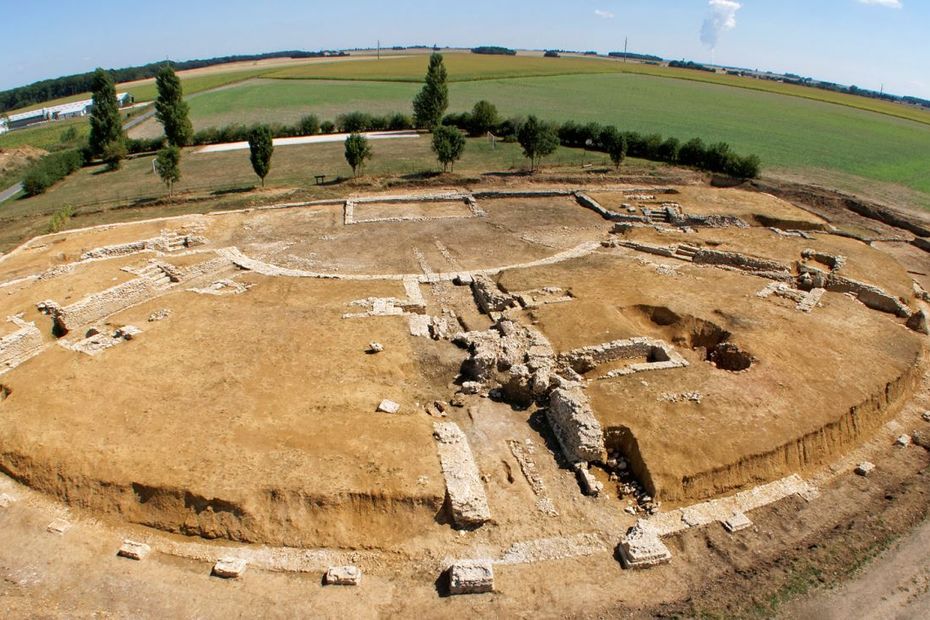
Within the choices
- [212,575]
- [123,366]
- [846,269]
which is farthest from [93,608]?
[846,269]

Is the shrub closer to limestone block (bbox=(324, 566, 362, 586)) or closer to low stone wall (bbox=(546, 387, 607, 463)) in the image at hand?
low stone wall (bbox=(546, 387, 607, 463))

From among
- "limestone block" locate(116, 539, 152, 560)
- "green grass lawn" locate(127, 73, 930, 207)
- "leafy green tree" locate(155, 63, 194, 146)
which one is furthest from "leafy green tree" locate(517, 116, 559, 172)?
"limestone block" locate(116, 539, 152, 560)

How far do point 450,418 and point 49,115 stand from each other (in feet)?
339

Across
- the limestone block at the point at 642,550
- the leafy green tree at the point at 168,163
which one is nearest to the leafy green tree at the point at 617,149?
the leafy green tree at the point at 168,163

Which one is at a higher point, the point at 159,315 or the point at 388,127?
the point at 388,127

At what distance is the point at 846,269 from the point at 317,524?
79.8ft

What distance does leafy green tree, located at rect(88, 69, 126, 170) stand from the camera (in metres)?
47.8

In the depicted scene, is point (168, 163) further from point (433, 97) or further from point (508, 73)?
point (508, 73)

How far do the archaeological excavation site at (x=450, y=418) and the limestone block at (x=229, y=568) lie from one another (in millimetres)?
53

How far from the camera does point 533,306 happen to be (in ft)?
62.7

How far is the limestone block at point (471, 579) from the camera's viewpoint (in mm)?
9945

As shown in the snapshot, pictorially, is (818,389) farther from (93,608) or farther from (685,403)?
(93,608)

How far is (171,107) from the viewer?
4966cm

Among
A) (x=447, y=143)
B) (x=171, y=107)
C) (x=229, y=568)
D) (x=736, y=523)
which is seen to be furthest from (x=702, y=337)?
(x=171, y=107)
